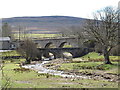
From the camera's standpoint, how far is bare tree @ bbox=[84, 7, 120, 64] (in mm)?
43938

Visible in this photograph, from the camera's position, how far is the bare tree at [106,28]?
144ft

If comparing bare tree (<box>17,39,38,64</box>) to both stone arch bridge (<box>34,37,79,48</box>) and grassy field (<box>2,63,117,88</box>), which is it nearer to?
stone arch bridge (<box>34,37,79,48</box>)

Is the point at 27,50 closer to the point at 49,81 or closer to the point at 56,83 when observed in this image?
the point at 49,81

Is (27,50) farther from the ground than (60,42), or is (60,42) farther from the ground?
(27,50)

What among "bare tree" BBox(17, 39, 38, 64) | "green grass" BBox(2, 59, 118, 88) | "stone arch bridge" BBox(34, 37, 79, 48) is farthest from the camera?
"stone arch bridge" BBox(34, 37, 79, 48)

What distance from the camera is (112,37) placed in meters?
44.4

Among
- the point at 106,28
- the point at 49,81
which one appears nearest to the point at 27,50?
the point at 106,28

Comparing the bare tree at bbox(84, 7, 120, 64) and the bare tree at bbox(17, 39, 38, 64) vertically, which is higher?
the bare tree at bbox(84, 7, 120, 64)

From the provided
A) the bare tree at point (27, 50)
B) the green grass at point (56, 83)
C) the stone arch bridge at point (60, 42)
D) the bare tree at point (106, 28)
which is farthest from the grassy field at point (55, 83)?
the stone arch bridge at point (60, 42)

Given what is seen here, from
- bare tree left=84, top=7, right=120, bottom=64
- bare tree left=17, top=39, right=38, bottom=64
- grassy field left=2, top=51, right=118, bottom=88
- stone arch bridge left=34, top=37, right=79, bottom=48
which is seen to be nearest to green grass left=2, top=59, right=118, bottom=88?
grassy field left=2, top=51, right=118, bottom=88

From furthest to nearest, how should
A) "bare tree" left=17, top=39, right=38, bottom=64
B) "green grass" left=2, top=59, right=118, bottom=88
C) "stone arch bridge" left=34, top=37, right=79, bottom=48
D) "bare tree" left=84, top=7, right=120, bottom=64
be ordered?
1. "stone arch bridge" left=34, top=37, right=79, bottom=48
2. "bare tree" left=17, top=39, right=38, bottom=64
3. "bare tree" left=84, top=7, right=120, bottom=64
4. "green grass" left=2, top=59, right=118, bottom=88

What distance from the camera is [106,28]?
44281 mm

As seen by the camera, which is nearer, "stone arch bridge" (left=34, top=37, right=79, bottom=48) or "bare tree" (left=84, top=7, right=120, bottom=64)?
"bare tree" (left=84, top=7, right=120, bottom=64)

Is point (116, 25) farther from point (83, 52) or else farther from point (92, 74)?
point (83, 52)
